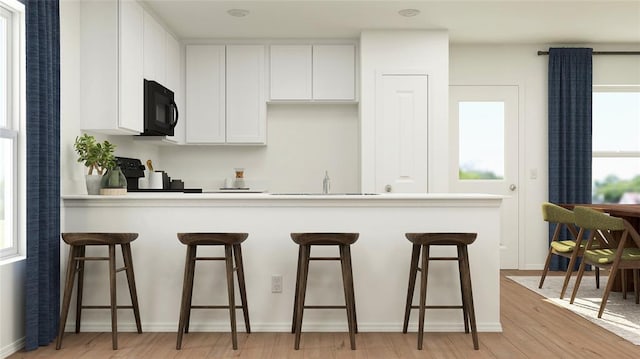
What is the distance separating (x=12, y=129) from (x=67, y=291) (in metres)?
1.00

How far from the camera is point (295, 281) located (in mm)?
3871

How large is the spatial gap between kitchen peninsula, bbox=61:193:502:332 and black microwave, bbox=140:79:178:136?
113 centimetres

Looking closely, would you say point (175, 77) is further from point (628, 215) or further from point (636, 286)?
point (636, 286)

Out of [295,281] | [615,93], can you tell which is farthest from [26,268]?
[615,93]

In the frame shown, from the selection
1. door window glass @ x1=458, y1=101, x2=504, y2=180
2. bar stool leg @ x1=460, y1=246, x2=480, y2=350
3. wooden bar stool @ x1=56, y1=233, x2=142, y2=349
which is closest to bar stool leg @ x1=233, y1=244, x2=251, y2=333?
wooden bar stool @ x1=56, y1=233, x2=142, y2=349

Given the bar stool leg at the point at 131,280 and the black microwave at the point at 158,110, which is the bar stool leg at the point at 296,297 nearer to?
the bar stool leg at the point at 131,280

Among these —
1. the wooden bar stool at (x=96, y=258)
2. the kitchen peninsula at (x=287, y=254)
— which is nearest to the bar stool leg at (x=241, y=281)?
the kitchen peninsula at (x=287, y=254)

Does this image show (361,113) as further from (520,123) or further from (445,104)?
(520,123)

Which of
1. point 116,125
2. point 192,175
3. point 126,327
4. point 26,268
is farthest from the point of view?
point 192,175

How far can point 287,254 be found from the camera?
12.7 ft

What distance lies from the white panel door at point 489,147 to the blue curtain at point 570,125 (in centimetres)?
40

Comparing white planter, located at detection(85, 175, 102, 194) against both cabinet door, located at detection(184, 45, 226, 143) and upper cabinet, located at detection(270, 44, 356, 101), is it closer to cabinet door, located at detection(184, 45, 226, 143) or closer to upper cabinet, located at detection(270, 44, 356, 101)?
cabinet door, located at detection(184, 45, 226, 143)

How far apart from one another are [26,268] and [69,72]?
142 centimetres

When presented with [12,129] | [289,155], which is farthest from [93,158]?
[289,155]
